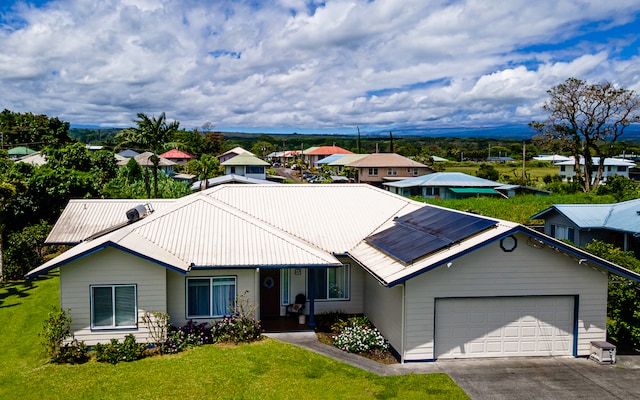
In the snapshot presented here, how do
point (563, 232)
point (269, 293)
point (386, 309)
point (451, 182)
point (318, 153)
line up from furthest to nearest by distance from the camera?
point (318, 153), point (451, 182), point (563, 232), point (269, 293), point (386, 309)

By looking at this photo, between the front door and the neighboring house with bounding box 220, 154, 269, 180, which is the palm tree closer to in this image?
the front door

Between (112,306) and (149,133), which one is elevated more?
(149,133)

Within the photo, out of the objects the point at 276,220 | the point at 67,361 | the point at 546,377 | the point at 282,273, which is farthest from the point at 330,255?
the point at 67,361

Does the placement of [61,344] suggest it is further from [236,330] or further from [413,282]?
[413,282]

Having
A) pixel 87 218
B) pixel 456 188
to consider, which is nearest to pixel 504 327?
pixel 87 218

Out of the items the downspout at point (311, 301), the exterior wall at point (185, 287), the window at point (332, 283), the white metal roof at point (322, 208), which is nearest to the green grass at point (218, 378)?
the exterior wall at point (185, 287)

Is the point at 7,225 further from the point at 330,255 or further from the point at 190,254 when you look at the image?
the point at 330,255
